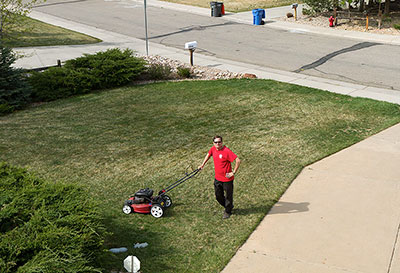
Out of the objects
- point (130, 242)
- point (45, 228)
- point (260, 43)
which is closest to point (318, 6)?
point (260, 43)

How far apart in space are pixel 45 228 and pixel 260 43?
19.8 m

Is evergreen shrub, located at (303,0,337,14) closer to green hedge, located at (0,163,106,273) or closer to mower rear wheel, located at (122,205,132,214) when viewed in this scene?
mower rear wheel, located at (122,205,132,214)

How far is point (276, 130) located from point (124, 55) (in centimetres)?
→ 781

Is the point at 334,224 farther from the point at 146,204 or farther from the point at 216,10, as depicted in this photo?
the point at 216,10

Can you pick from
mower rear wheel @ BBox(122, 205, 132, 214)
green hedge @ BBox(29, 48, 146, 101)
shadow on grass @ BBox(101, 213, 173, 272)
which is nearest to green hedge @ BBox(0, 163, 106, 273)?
shadow on grass @ BBox(101, 213, 173, 272)

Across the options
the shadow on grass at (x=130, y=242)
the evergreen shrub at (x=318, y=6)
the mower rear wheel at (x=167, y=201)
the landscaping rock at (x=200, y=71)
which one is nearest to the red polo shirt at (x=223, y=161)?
the mower rear wheel at (x=167, y=201)

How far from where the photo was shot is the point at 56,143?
41.3 ft

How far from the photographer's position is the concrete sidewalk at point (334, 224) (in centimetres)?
773

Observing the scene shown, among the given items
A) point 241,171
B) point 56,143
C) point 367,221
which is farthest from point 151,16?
point 367,221

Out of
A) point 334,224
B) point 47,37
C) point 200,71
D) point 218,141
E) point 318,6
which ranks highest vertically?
point 318,6

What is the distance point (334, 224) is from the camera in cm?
878

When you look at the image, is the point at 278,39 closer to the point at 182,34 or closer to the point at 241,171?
the point at 182,34

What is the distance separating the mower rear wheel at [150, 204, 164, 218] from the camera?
8.91 meters

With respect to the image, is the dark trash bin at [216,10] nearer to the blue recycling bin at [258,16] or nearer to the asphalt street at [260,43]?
the asphalt street at [260,43]
